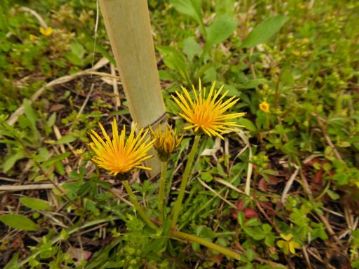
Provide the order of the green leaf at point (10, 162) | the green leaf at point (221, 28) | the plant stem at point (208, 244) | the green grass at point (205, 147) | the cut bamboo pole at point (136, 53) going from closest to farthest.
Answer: the cut bamboo pole at point (136, 53), the plant stem at point (208, 244), the green grass at point (205, 147), the green leaf at point (10, 162), the green leaf at point (221, 28)

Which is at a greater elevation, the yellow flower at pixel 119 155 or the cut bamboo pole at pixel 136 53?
the cut bamboo pole at pixel 136 53

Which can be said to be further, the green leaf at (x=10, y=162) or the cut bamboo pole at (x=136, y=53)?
the green leaf at (x=10, y=162)

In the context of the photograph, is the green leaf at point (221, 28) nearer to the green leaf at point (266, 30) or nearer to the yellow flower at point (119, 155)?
the green leaf at point (266, 30)

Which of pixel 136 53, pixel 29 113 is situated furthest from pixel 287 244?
pixel 29 113

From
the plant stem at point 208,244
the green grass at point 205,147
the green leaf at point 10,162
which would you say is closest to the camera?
the plant stem at point 208,244

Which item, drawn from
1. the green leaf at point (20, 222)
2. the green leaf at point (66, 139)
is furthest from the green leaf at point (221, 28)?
the green leaf at point (20, 222)

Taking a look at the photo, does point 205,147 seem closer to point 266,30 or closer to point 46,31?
point 266,30

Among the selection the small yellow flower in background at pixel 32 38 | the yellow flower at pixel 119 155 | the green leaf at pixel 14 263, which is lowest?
the green leaf at pixel 14 263

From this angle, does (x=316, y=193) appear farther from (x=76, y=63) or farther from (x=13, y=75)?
(x=13, y=75)
